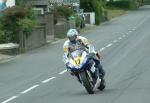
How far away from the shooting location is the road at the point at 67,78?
52.9 feet

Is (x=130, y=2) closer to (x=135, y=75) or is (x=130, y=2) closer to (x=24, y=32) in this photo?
(x=24, y=32)

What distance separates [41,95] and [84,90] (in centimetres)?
119

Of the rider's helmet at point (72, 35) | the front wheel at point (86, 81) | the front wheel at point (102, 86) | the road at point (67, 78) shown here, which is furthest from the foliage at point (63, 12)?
the front wheel at point (86, 81)

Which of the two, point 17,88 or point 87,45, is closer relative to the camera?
point 87,45

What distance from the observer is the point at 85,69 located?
16.6 meters

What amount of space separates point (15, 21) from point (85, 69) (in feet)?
70.2

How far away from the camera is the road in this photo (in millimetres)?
16125

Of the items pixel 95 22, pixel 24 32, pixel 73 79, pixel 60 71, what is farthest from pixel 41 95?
pixel 95 22

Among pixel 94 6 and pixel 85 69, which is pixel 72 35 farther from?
pixel 94 6

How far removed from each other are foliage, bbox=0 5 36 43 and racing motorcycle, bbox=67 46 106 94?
20.1 metres

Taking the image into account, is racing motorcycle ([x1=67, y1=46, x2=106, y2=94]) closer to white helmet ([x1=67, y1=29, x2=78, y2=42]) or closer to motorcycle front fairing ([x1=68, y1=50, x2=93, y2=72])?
motorcycle front fairing ([x1=68, y1=50, x2=93, y2=72])

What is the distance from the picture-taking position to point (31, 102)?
1595 cm

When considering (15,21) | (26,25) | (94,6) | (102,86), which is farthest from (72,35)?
(94,6)

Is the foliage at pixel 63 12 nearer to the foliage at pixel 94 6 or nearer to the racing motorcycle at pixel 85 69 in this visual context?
the foliage at pixel 94 6
